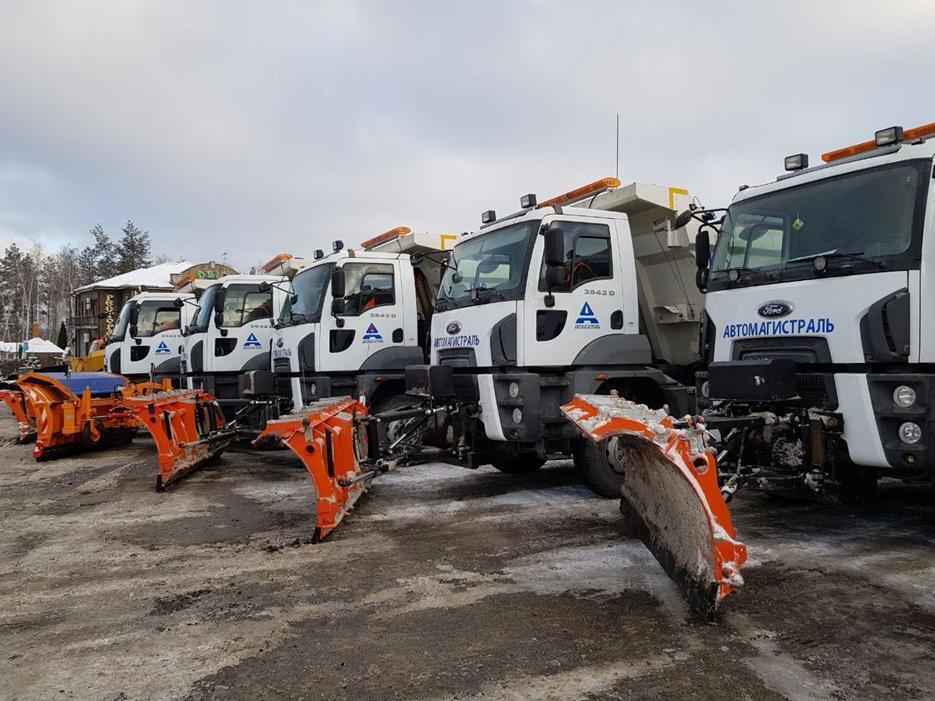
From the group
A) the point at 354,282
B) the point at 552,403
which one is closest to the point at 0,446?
the point at 354,282

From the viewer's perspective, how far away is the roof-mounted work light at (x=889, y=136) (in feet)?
15.2

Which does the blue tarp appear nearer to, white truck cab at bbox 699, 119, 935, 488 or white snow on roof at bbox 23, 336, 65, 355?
white truck cab at bbox 699, 119, 935, 488

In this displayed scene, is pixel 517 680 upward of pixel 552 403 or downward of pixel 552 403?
downward

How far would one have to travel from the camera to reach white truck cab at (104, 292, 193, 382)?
45.8 ft

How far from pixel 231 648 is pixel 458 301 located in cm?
424

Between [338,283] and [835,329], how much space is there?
5883mm

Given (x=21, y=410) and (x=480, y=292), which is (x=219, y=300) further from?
(x=480, y=292)

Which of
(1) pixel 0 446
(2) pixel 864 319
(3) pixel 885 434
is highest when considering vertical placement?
(2) pixel 864 319

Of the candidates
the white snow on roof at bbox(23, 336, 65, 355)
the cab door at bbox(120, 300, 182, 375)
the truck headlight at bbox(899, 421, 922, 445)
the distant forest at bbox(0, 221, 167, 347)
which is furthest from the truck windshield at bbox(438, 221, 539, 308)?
the distant forest at bbox(0, 221, 167, 347)

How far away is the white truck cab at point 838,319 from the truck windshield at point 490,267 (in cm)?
189

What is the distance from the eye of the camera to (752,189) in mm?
5527

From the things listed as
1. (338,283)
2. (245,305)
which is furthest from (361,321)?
(245,305)

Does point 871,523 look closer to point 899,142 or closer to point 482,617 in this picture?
point 899,142

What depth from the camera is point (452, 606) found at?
12.8 feet
